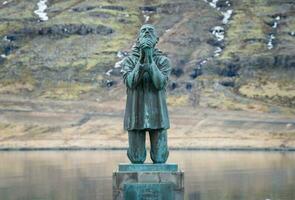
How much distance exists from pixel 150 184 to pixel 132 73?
2.51 metres

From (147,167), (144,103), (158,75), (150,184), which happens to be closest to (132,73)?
(158,75)

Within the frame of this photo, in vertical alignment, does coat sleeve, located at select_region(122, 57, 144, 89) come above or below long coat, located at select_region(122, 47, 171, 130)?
above

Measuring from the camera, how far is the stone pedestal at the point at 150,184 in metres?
19.4

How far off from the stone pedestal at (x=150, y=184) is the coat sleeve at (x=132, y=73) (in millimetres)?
1892

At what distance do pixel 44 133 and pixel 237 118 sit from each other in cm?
3440

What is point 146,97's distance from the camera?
20.0 meters

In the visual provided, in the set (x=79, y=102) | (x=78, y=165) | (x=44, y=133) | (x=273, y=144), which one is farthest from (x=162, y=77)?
(x=79, y=102)

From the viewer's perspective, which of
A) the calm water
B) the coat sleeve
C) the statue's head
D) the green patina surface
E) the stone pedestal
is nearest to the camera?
the stone pedestal

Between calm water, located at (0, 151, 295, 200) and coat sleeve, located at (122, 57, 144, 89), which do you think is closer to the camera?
coat sleeve, located at (122, 57, 144, 89)

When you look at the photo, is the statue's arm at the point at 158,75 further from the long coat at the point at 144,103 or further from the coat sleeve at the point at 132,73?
the coat sleeve at the point at 132,73

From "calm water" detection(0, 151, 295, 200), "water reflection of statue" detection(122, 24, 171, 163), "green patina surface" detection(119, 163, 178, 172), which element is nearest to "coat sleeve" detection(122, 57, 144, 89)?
"water reflection of statue" detection(122, 24, 171, 163)

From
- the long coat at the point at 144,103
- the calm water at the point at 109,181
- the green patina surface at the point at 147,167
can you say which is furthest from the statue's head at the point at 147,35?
the calm water at the point at 109,181

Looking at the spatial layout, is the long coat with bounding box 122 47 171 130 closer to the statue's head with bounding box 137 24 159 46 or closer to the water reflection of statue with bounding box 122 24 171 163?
the water reflection of statue with bounding box 122 24 171 163

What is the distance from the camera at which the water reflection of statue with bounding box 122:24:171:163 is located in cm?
1978
